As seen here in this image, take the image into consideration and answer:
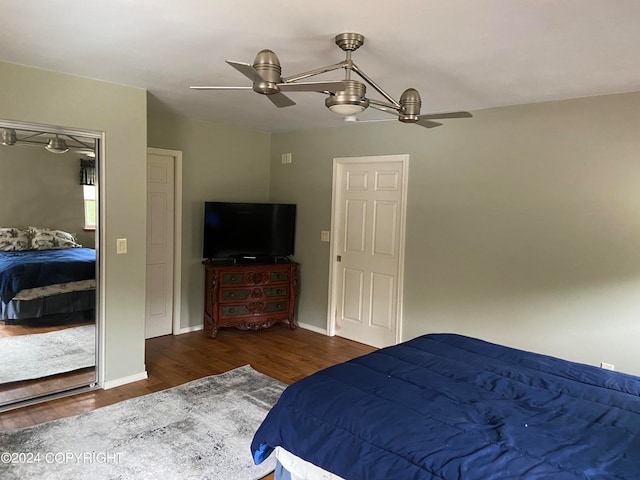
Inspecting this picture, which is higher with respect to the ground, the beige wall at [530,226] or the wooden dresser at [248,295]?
the beige wall at [530,226]

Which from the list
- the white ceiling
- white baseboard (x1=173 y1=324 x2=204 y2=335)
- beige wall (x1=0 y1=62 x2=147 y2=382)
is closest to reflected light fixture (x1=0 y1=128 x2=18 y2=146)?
beige wall (x1=0 y1=62 x2=147 y2=382)

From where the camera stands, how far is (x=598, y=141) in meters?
3.24

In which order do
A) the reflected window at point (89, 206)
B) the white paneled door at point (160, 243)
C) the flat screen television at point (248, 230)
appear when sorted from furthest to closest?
the flat screen television at point (248, 230), the white paneled door at point (160, 243), the reflected window at point (89, 206)

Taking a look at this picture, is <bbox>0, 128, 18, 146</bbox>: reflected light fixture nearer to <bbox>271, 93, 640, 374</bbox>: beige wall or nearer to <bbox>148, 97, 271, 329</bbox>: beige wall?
<bbox>148, 97, 271, 329</bbox>: beige wall

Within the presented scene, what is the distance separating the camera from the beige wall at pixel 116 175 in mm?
3105

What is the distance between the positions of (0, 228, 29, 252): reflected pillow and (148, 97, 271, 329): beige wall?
180 centimetres

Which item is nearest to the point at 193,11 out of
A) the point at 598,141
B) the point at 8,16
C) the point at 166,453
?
the point at 8,16

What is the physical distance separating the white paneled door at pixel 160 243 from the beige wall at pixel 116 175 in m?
1.13

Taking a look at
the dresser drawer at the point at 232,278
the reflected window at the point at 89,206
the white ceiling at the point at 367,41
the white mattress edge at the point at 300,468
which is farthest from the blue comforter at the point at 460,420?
the dresser drawer at the point at 232,278

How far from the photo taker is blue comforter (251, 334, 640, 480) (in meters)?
1.49

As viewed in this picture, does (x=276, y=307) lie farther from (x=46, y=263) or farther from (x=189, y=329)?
(x=46, y=263)

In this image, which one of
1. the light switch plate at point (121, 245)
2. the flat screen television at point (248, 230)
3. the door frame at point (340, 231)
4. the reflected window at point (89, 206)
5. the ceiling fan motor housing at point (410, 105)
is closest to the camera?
the ceiling fan motor housing at point (410, 105)

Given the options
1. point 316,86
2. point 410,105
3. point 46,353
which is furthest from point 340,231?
point 316,86

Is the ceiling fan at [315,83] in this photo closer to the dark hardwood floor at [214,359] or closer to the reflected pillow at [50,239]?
the reflected pillow at [50,239]
